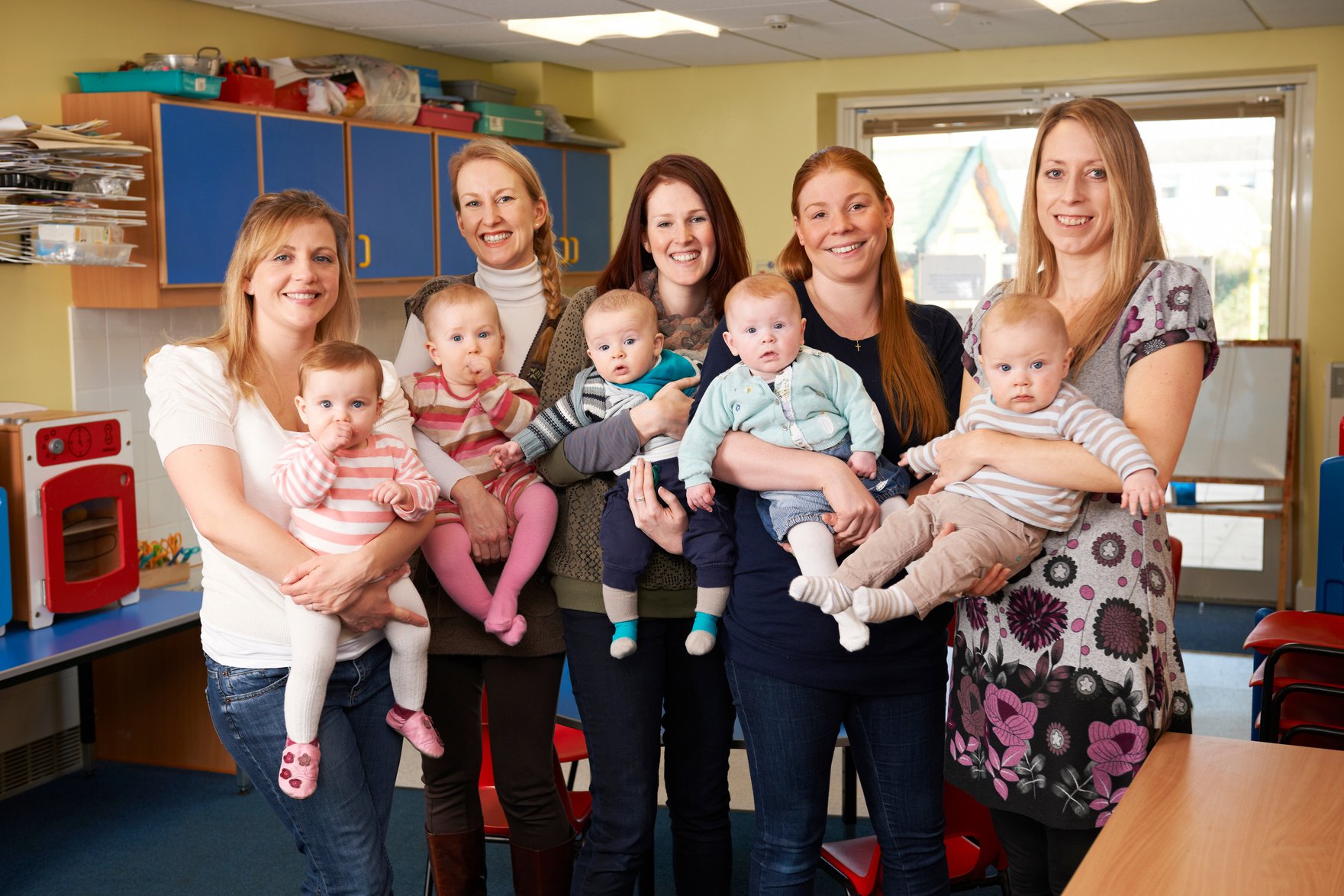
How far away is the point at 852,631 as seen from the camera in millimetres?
1821

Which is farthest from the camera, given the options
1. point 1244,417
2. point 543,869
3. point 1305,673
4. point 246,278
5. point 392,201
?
point 1244,417

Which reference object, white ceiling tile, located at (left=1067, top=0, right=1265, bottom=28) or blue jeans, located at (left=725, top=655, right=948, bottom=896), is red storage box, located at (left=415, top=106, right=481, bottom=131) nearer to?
white ceiling tile, located at (left=1067, top=0, right=1265, bottom=28)

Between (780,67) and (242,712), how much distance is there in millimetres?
5026

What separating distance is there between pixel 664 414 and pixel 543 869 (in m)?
0.91

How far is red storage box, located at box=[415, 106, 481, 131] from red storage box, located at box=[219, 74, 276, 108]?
34.6 inches

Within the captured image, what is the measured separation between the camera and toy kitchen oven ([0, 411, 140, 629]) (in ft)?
11.2

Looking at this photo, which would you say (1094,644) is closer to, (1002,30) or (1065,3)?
(1065,3)

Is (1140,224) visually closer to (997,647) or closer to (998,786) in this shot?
(997,647)

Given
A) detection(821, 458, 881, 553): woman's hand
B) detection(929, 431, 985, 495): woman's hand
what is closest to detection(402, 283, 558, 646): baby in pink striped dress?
detection(821, 458, 881, 553): woman's hand

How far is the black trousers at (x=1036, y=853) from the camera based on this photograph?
1.82 meters

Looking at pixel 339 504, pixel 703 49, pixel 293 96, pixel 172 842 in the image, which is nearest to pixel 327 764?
pixel 339 504

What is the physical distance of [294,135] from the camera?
14.4 ft

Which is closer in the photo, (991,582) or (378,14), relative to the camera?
(991,582)

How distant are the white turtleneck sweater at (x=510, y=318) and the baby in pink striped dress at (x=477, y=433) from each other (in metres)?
0.06
